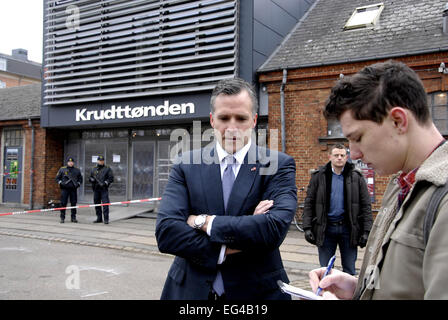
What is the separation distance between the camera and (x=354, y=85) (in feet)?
4.66

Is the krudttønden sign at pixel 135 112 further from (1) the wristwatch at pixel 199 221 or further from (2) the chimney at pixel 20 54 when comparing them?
(2) the chimney at pixel 20 54

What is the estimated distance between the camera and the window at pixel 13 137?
17750 millimetres

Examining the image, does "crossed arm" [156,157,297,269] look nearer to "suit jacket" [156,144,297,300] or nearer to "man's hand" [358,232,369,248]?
"suit jacket" [156,144,297,300]

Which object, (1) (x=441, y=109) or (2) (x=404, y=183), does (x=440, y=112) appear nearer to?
(1) (x=441, y=109)

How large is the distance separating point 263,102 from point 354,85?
10771 millimetres

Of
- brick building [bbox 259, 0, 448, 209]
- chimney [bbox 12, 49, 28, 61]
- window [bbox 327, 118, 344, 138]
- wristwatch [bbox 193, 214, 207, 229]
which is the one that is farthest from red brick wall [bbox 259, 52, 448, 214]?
chimney [bbox 12, 49, 28, 61]

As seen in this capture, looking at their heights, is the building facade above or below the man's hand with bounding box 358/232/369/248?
above

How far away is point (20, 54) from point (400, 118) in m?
51.6

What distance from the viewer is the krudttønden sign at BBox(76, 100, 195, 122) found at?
12764 millimetres

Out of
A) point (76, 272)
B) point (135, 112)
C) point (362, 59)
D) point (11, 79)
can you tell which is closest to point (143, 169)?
point (135, 112)

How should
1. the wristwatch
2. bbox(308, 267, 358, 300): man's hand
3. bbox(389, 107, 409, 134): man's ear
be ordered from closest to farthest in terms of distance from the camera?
bbox(389, 107, 409, 134): man's ear, bbox(308, 267, 358, 300): man's hand, the wristwatch

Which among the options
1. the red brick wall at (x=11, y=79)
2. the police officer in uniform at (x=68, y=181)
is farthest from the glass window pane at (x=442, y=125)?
the red brick wall at (x=11, y=79)

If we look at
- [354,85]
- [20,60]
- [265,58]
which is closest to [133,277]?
[354,85]

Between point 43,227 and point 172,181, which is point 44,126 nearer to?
point 43,227
